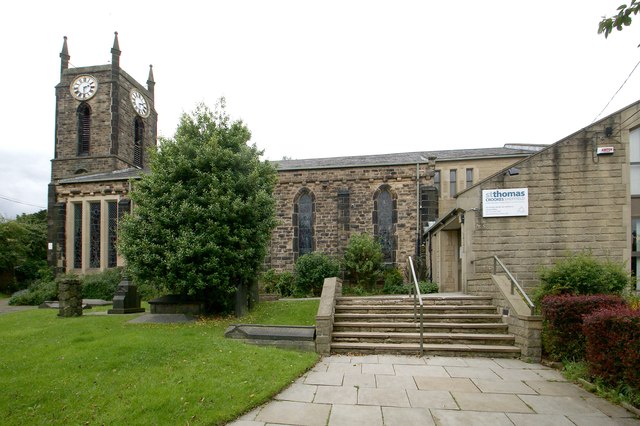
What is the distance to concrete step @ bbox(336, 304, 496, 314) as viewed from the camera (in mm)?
9727

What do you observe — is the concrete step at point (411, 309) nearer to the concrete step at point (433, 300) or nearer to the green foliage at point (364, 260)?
the concrete step at point (433, 300)

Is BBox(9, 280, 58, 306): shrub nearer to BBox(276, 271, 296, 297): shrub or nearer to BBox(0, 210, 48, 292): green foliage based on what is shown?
BBox(0, 210, 48, 292): green foliage

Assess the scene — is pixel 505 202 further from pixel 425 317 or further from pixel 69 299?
pixel 69 299

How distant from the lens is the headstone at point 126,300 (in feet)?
43.1

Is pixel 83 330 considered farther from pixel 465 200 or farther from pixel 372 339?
pixel 465 200

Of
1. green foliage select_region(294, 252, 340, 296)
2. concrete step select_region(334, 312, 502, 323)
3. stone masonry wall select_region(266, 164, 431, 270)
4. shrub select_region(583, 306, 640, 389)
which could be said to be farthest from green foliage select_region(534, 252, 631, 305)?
stone masonry wall select_region(266, 164, 431, 270)

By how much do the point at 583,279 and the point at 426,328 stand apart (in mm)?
3587

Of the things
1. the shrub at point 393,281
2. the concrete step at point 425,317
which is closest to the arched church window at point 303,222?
the shrub at point 393,281

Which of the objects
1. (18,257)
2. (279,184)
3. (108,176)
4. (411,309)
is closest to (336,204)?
(279,184)

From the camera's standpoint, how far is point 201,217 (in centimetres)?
1075

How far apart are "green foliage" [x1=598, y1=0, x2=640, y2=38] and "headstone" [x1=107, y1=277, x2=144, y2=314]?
14.0 m

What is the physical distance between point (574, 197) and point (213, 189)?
34.0 ft

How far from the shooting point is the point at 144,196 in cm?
1122

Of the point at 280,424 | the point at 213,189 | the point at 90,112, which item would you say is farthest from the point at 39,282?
the point at 280,424
